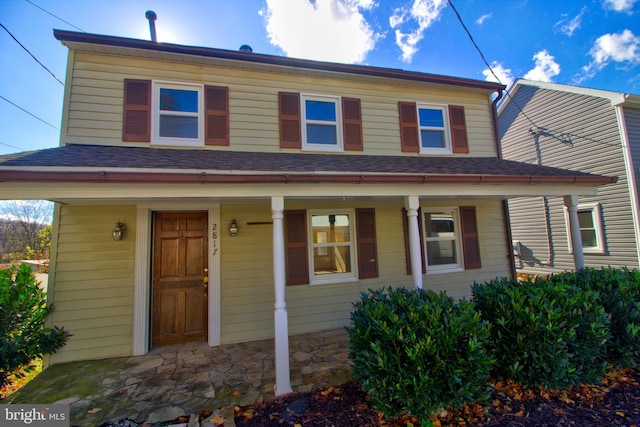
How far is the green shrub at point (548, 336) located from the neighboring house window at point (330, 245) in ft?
7.79

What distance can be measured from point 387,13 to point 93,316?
25.7 feet

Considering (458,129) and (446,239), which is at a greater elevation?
(458,129)

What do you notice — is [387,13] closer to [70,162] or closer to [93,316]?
[70,162]

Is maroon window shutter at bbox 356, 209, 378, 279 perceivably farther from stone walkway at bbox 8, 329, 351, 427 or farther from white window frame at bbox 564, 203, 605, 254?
white window frame at bbox 564, 203, 605, 254

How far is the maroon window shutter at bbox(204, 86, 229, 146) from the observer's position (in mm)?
4777

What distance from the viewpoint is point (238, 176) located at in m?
3.29

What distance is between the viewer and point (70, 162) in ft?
10.2

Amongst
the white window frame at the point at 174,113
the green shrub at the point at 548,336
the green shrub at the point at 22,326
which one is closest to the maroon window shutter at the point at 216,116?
the white window frame at the point at 174,113

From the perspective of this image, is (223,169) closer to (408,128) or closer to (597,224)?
(408,128)

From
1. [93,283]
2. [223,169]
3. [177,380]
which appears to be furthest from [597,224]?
[93,283]

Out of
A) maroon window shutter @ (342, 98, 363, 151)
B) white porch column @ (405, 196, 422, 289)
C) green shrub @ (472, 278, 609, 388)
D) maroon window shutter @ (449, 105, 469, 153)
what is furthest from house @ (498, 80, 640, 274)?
maroon window shutter @ (342, 98, 363, 151)

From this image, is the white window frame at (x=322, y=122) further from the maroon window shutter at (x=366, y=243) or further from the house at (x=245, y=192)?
the maroon window shutter at (x=366, y=243)

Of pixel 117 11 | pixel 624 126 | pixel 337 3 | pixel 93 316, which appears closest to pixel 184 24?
pixel 117 11

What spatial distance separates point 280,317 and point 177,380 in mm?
1602
